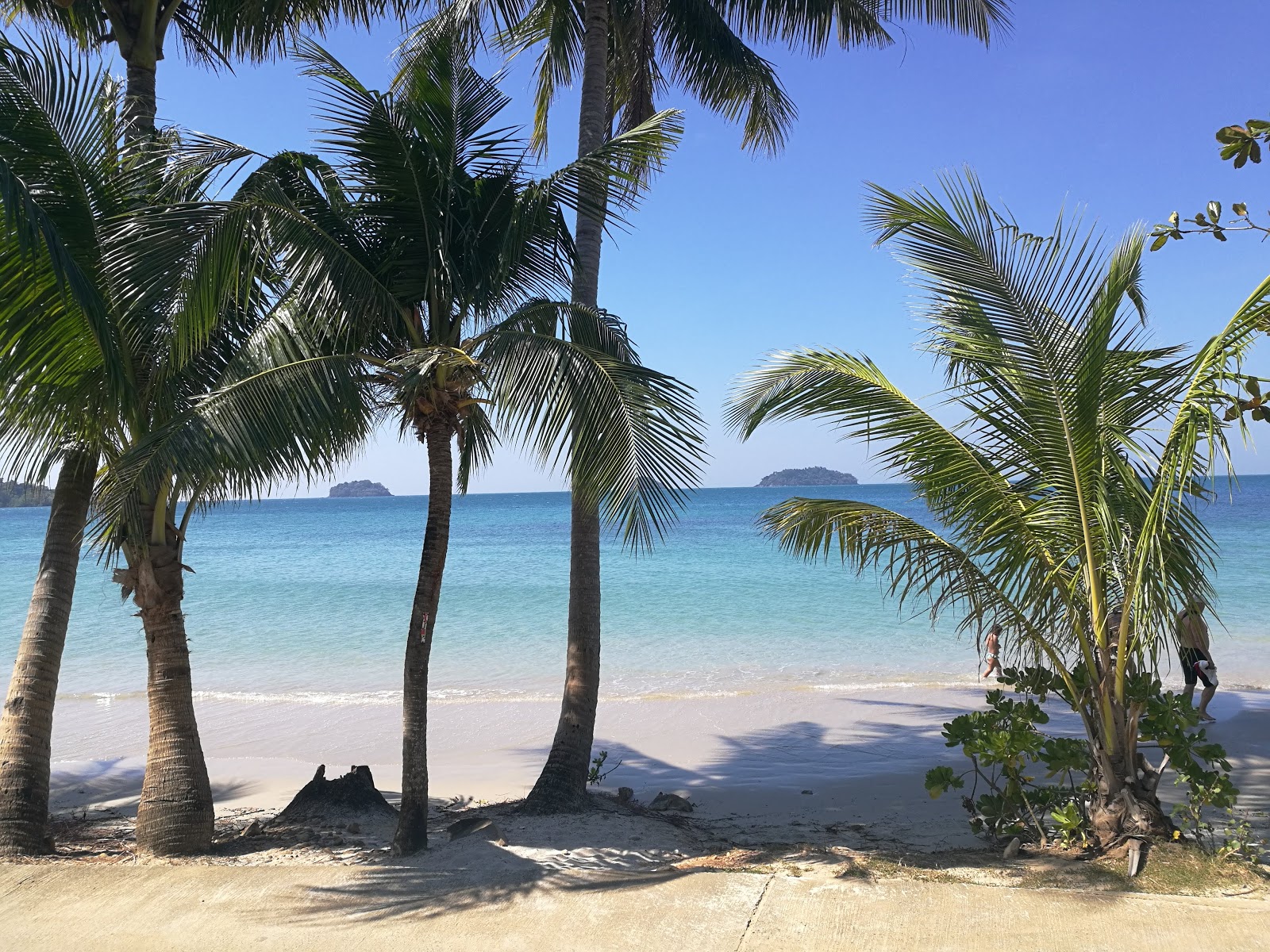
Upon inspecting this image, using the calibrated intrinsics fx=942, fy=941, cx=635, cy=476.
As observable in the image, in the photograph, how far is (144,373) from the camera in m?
5.77

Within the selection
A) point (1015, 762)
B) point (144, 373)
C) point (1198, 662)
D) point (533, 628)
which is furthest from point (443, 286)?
point (533, 628)

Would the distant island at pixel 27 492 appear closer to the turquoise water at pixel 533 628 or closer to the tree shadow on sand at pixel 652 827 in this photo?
the tree shadow on sand at pixel 652 827

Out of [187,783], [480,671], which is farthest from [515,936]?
[480,671]

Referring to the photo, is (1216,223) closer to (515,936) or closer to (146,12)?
(515,936)

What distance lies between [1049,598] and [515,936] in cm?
357

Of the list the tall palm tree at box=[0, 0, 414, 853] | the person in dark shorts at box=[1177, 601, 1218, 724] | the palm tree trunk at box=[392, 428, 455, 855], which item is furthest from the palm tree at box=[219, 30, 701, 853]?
the person in dark shorts at box=[1177, 601, 1218, 724]

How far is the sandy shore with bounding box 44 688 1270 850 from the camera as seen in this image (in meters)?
7.37

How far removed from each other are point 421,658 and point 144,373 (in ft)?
8.05

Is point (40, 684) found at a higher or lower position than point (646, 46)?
lower

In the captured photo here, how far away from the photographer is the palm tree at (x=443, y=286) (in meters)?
5.23

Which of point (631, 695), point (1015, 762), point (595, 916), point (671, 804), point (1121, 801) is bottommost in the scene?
point (631, 695)

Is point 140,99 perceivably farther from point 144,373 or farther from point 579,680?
point 579,680

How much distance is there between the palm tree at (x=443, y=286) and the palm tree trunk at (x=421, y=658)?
0.4 inches

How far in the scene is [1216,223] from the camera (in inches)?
117
